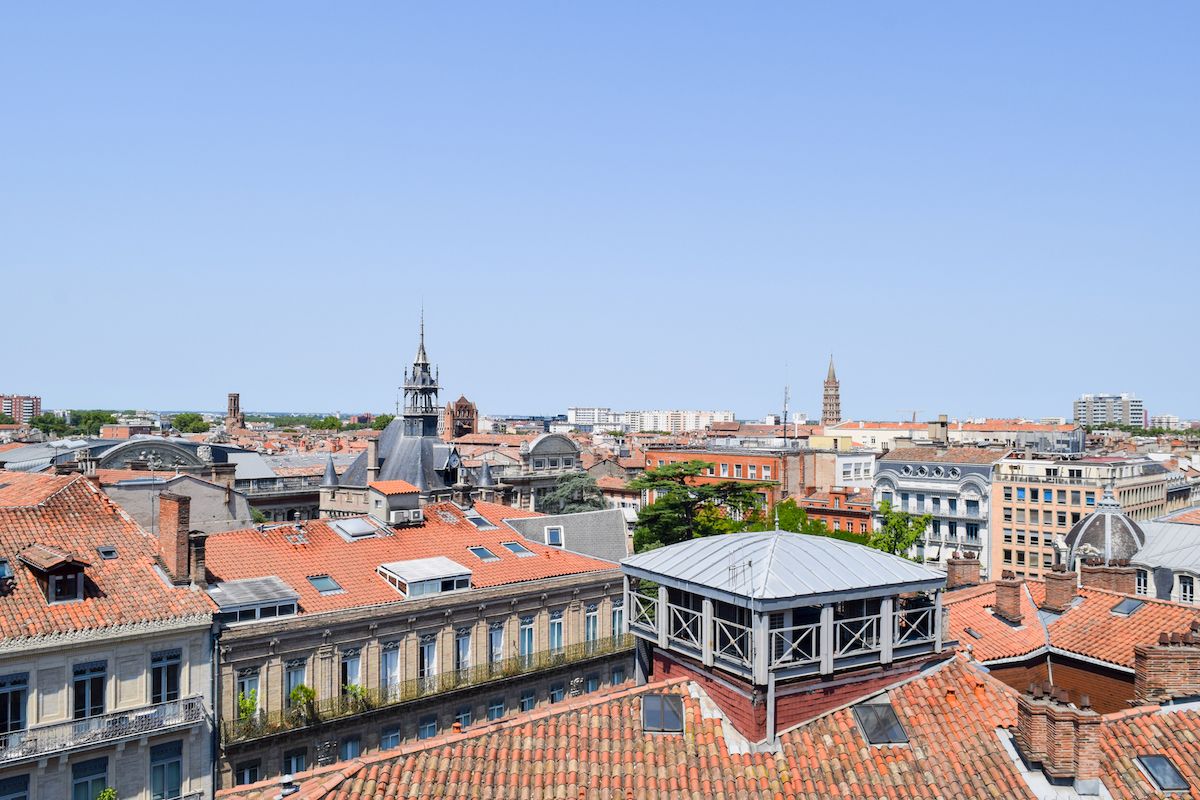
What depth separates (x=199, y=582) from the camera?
31.7 m

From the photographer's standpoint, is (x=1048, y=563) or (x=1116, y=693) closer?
(x=1116, y=693)

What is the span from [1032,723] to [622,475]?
349 ft

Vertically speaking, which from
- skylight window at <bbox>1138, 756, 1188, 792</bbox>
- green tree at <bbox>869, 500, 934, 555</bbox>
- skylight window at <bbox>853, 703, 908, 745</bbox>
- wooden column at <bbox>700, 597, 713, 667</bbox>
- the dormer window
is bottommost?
green tree at <bbox>869, 500, 934, 555</bbox>

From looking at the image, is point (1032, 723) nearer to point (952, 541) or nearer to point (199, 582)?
point (199, 582)

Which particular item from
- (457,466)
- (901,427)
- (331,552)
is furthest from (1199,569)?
(901,427)

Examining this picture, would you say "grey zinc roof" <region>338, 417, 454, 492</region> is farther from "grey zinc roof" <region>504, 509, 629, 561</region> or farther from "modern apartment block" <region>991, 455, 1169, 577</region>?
"modern apartment block" <region>991, 455, 1169, 577</region>

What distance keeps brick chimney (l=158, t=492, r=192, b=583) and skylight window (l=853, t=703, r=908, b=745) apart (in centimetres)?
2308

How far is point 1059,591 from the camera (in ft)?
98.9

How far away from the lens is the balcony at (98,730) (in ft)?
85.0

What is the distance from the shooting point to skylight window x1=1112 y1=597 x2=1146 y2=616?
28.0m

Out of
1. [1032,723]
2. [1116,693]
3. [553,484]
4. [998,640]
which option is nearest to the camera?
[1032,723]

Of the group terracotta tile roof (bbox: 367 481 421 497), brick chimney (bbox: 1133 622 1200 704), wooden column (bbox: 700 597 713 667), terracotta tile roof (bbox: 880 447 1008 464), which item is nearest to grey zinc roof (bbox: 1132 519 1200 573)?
brick chimney (bbox: 1133 622 1200 704)

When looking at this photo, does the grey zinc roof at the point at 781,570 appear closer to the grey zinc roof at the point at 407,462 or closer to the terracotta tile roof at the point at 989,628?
the terracotta tile roof at the point at 989,628

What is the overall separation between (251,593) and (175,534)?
348 cm
